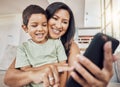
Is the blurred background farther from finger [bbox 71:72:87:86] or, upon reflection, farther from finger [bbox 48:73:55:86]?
finger [bbox 71:72:87:86]

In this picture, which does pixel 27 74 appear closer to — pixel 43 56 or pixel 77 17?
pixel 43 56

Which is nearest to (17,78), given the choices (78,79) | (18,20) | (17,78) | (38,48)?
(17,78)

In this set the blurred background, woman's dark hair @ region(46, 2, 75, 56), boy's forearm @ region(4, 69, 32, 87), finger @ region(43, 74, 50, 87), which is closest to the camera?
finger @ region(43, 74, 50, 87)

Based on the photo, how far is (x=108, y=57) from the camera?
0.43 m

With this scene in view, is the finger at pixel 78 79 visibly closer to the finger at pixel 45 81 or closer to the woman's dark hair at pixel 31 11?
the finger at pixel 45 81

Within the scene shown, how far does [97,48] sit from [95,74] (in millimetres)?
58

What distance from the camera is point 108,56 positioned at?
43cm

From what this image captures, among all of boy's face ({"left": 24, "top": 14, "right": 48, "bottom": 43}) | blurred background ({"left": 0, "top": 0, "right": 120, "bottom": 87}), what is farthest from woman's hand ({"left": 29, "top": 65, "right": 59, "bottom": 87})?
blurred background ({"left": 0, "top": 0, "right": 120, "bottom": 87})

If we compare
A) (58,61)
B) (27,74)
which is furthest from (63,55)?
(27,74)

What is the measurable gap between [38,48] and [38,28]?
3.2 inches

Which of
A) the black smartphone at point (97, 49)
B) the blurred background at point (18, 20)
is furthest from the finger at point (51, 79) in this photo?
the blurred background at point (18, 20)

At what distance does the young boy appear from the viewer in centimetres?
79

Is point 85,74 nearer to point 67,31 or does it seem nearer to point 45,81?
point 45,81

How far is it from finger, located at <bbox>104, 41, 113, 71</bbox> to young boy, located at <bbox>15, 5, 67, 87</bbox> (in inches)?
14.3
